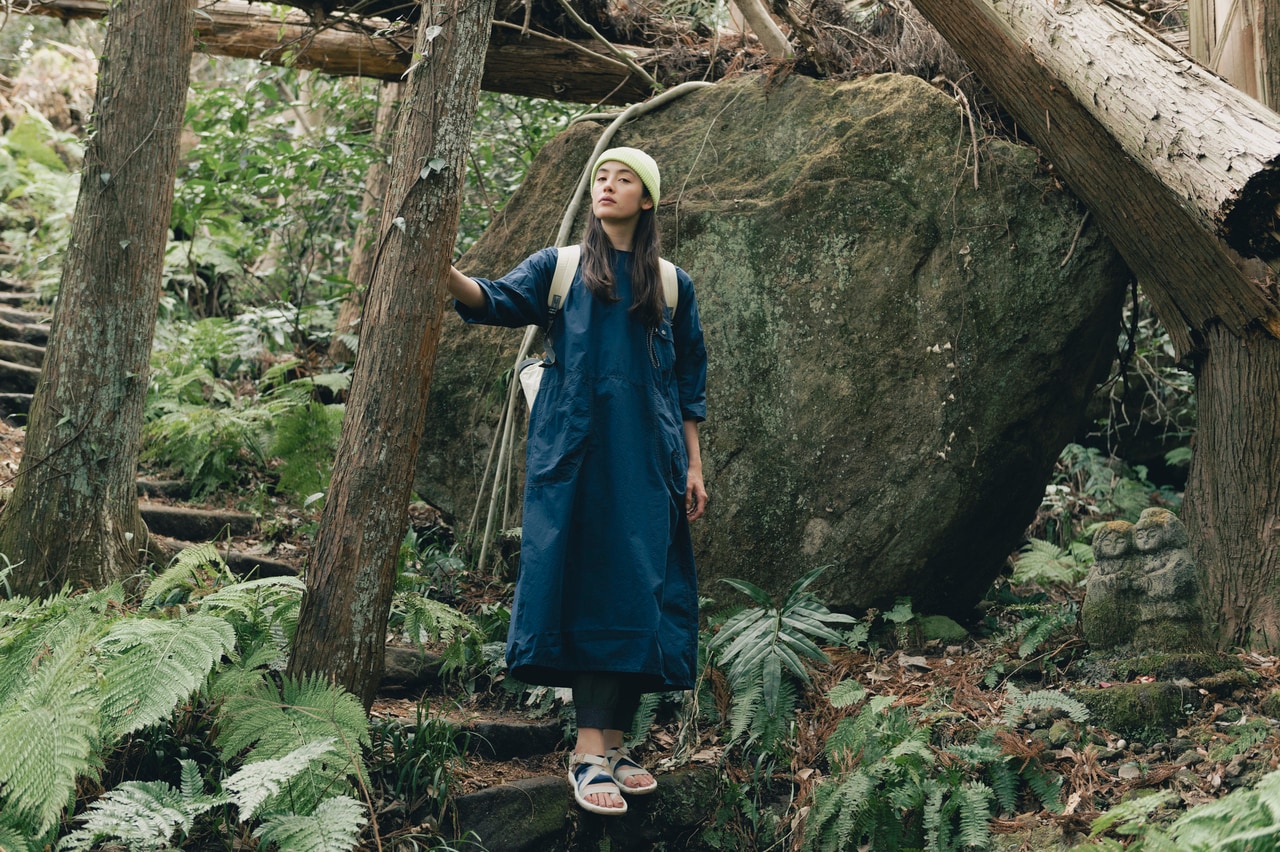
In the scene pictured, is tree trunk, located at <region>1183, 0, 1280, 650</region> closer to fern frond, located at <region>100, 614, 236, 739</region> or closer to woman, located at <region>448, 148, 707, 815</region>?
woman, located at <region>448, 148, 707, 815</region>

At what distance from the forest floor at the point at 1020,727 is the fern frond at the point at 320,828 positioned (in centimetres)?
81

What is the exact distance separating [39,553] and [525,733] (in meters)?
2.27

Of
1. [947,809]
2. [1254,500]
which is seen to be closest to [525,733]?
[947,809]

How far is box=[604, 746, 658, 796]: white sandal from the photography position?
3.64m

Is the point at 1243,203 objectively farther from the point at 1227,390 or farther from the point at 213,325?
the point at 213,325

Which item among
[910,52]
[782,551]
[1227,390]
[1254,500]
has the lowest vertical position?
[782,551]

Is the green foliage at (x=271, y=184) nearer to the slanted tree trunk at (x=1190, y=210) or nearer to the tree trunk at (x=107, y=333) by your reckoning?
the tree trunk at (x=107, y=333)

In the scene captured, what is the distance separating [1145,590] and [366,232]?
6.64 metres

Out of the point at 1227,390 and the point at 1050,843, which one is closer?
the point at 1050,843

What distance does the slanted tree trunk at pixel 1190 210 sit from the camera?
3.80m

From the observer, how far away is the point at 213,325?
7.98 metres

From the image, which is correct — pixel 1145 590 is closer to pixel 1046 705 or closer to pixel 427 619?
pixel 1046 705

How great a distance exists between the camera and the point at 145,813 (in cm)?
281

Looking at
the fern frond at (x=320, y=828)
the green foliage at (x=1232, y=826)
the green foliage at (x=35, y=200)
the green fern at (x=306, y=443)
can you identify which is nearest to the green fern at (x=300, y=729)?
the fern frond at (x=320, y=828)
